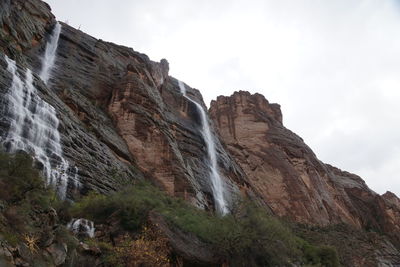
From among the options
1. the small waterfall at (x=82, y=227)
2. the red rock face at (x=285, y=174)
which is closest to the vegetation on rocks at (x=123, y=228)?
the small waterfall at (x=82, y=227)

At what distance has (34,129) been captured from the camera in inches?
811

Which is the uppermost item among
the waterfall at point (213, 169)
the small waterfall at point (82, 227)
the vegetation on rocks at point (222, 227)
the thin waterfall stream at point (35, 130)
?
the waterfall at point (213, 169)

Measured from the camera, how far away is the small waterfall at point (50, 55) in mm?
29156

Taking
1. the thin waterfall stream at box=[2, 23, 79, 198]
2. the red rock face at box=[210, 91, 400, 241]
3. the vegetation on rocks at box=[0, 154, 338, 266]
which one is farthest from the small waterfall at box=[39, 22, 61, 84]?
the red rock face at box=[210, 91, 400, 241]

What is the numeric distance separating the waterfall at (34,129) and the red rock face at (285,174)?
950 inches

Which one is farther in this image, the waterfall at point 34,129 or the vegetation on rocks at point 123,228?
the waterfall at point 34,129

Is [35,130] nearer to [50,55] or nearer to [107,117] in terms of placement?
Result: [107,117]

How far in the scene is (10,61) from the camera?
76.2 ft

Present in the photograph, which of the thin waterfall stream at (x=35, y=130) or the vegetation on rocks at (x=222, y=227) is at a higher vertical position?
the thin waterfall stream at (x=35, y=130)

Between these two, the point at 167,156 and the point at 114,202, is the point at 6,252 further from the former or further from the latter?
the point at 167,156

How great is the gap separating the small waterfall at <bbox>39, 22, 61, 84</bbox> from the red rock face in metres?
21.0

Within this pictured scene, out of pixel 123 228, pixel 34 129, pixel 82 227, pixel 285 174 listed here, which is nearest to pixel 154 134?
pixel 34 129

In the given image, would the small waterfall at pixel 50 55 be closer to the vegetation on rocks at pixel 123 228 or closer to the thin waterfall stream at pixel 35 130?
the thin waterfall stream at pixel 35 130

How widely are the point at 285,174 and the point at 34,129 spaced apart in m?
30.2
